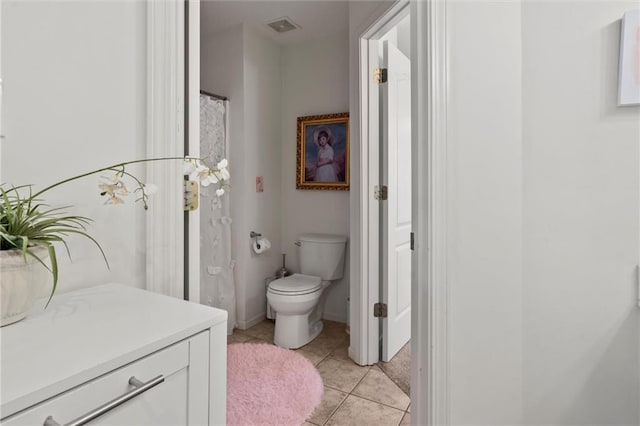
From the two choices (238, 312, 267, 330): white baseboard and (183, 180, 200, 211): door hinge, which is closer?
(183, 180, 200, 211): door hinge

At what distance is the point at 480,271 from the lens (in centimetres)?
137

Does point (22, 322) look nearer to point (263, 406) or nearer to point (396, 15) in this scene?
point (263, 406)

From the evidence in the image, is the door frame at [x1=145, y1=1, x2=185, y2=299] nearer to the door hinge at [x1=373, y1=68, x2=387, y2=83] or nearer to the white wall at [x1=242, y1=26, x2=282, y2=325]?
the door hinge at [x1=373, y1=68, x2=387, y2=83]

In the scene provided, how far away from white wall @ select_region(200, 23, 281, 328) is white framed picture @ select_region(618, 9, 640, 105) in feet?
7.65

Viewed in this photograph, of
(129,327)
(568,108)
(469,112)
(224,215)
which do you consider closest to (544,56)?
(568,108)

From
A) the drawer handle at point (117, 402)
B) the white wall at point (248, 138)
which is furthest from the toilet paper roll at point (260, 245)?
the drawer handle at point (117, 402)

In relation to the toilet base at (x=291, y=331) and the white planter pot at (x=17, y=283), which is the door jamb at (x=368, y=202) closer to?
the toilet base at (x=291, y=331)

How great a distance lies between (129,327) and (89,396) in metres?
0.15

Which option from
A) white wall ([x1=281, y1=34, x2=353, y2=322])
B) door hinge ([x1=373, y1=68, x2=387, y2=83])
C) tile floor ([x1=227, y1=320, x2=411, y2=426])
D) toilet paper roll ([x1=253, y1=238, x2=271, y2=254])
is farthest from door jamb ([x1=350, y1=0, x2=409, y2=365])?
toilet paper roll ([x1=253, y1=238, x2=271, y2=254])

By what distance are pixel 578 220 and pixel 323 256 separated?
1822 mm

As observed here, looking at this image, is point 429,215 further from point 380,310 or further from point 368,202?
point 380,310

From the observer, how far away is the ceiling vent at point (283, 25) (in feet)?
9.09

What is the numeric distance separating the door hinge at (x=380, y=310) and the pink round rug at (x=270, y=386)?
524 millimetres

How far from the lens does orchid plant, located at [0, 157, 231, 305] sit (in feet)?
2.13
